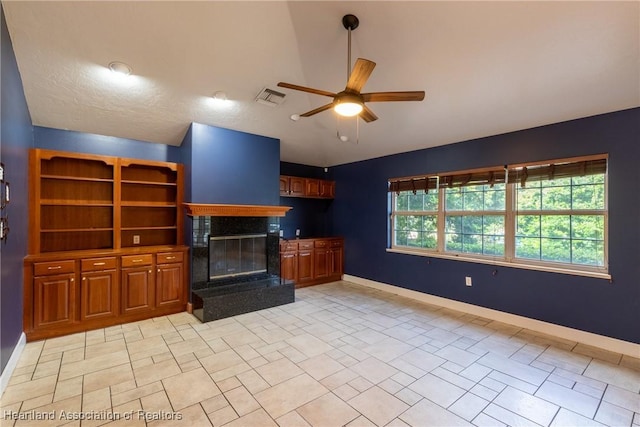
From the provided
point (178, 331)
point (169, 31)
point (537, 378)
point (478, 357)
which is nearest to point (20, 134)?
point (169, 31)

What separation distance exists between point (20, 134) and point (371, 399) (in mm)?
4196

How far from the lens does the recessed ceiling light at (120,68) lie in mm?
2945

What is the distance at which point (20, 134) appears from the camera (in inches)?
116

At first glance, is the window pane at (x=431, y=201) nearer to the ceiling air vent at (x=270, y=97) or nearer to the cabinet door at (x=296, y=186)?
the cabinet door at (x=296, y=186)

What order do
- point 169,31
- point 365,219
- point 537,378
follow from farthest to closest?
1. point 365,219
2. point 169,31
3. point 537,378

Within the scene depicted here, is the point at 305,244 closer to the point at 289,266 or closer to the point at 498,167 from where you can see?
the point at 289,266

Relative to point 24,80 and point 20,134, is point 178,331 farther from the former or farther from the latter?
point 24,80

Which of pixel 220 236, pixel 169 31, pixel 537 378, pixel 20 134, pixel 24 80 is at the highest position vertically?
pixel 169 31

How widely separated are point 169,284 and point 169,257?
376 mm

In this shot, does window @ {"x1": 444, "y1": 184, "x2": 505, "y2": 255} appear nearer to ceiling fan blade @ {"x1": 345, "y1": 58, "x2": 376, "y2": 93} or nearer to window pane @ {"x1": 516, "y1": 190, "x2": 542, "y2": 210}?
window pane @ {"x1": 516, "y1": 190, "x2": 542, "y2": 210}

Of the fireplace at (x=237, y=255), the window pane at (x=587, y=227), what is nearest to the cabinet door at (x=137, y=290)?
the fireplace at (x=237, y=255)

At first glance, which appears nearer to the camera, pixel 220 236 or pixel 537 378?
pixel 537 378

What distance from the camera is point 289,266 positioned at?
5348 mm

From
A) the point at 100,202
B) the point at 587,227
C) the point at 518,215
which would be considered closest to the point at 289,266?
the point at 100,202
